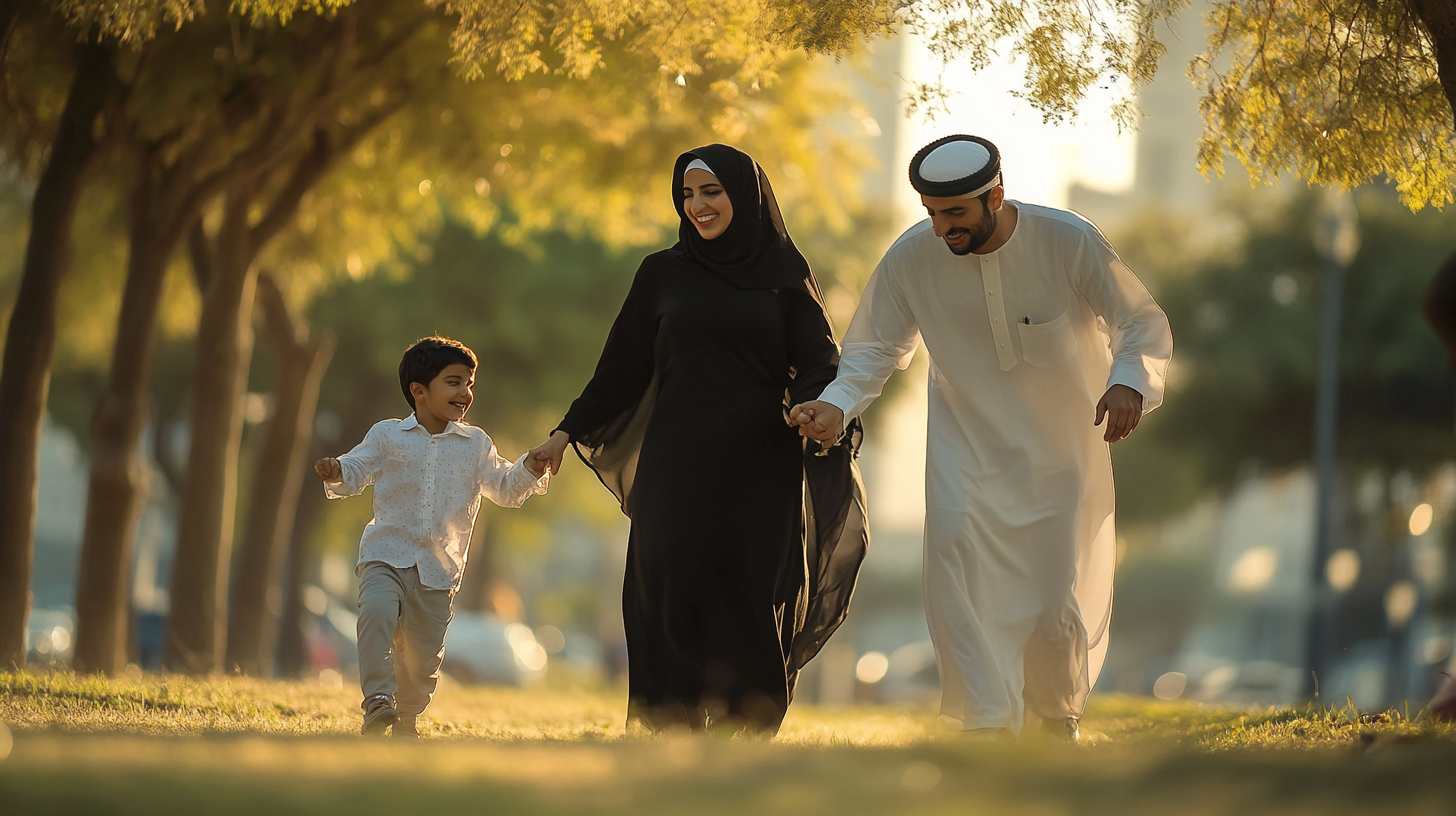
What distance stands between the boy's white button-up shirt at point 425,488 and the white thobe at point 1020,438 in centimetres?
152

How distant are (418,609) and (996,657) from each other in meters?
2.27

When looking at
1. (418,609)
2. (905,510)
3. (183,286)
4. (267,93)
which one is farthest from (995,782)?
(905,510)

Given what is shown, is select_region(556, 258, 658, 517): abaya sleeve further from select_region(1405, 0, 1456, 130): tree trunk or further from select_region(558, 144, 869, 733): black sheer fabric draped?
select_region(1405, 0, 1456, 130): tree trunk

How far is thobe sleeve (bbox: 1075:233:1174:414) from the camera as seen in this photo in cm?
564

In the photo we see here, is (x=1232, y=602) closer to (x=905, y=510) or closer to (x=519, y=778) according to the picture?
(x=905, y=510)

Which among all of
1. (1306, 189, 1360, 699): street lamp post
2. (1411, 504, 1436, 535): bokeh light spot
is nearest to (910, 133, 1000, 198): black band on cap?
(1306, 189, 1360, 699): street lamp post

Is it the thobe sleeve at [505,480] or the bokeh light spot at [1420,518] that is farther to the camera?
the bokeh light spot at [1420,518]

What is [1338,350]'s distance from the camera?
23.8 metres

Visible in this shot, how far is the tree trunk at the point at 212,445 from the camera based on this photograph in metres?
11.5

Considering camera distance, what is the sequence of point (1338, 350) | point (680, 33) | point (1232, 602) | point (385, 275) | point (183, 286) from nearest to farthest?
point (680, 33) < point (183, 286) < point (385, 275) < point (1338, 350) < point (1232, 602)

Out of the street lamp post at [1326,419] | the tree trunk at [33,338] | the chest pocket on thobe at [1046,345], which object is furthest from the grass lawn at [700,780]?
the street lamp post at [1326,419]

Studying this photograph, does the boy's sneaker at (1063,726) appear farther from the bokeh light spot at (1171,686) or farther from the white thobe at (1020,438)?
the bokeh light spot at (1171,686)

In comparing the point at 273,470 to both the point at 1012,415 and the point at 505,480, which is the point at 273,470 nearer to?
the point at 505,480

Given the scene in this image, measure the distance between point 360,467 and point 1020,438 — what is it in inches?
102
